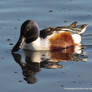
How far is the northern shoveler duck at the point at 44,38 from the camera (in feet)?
45.8

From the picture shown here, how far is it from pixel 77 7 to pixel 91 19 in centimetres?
101

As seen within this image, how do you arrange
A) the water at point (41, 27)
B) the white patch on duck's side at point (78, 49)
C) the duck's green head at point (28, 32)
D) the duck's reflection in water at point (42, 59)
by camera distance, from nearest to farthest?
1. the water at point (41, 27)
2. the duck's reflection in water at point (42, 59)
3. the white patch on duck's side at point (78, 49)
4. the duck's green head at point (28, 32)

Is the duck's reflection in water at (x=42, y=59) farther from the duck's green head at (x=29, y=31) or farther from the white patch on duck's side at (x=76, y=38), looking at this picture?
the duck's green head at (x=29, y=31)

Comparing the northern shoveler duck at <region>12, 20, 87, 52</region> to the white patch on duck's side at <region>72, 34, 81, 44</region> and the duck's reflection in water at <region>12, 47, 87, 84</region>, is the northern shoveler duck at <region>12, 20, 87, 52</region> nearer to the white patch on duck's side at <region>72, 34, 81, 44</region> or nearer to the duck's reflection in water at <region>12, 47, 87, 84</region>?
the white patch on duck's side at <region>72, 34, 81, 44</region>

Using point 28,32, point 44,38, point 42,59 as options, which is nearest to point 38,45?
point 44,38

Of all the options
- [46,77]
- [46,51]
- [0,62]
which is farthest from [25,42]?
[46,77]

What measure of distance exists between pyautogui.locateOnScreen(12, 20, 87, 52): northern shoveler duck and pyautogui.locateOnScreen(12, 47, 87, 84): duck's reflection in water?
196mm

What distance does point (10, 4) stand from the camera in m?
16.6

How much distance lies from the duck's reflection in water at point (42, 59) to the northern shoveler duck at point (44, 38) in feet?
0.64

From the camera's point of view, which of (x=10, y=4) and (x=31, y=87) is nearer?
(x=31, y=87)

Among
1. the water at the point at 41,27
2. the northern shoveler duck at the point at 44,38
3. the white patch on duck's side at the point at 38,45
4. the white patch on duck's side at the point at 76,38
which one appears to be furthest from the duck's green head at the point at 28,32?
the white patch on duck's side at the point at 76,38

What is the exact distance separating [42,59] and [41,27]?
2123 mm

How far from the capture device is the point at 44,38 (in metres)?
14.1

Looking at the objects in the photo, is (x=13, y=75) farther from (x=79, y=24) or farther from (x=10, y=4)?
(x=10, y=4)
